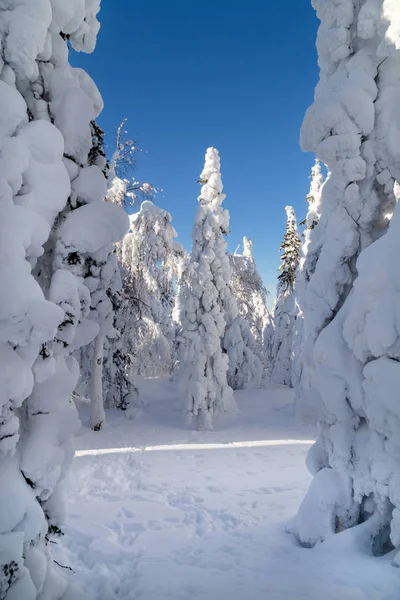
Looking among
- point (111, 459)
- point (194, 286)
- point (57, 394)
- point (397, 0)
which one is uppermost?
point (397, 0)

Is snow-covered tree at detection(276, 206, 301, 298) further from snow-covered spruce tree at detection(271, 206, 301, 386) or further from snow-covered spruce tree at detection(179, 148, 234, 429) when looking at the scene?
snow-covered spruce tree at detection(179, 148, 234, 429)

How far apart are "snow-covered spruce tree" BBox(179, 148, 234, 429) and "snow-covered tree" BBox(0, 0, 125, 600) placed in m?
10.1

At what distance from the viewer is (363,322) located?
15.5 feet

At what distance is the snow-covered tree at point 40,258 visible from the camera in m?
3.14

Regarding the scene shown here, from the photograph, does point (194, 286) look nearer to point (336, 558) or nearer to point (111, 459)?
point (111, 459)

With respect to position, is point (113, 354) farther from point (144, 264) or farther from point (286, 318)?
point (286, 318)

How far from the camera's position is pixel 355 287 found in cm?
491

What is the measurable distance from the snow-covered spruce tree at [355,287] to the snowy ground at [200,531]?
0.60 m

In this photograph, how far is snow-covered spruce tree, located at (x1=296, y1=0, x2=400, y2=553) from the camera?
451cm

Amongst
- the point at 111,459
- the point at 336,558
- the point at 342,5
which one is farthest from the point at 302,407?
the point at 342,5

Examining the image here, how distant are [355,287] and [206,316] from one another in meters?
9.48

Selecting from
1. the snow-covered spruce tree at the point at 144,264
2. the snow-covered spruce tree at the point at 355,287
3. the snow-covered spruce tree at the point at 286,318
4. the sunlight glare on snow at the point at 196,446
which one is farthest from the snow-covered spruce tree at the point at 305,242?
the snow-covered spruce tree at the point at 355,287

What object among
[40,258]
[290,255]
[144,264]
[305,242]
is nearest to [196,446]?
[144,264]

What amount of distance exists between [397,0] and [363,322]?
3.92 meters
